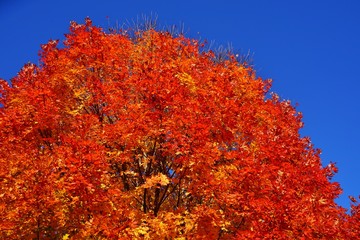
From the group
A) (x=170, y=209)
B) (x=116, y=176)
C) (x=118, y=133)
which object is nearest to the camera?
(x=118, y=133)

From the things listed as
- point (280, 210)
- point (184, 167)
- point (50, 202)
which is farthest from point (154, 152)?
point (280, 210)

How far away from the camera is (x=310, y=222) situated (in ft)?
58.9

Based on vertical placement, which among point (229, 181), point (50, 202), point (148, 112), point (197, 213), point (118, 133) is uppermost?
point (148, 112)

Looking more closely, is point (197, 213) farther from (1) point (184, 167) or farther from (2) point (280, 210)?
(2) point (280, 210)

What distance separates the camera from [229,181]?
20500 millimetres

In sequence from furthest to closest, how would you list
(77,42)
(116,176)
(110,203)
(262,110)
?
(262,110), (77,42), (116,176), (110,203)

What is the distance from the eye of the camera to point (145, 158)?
22.6 metres

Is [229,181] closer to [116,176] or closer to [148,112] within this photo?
[148,112]

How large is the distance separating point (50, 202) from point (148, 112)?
25.1 feet

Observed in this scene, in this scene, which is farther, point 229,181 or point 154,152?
point 154,152

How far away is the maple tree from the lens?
1877 centimetres

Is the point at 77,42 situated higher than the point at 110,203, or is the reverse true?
the point at 77,42

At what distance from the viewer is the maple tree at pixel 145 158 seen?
61.6ft

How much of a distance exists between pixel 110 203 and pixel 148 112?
5.95m
